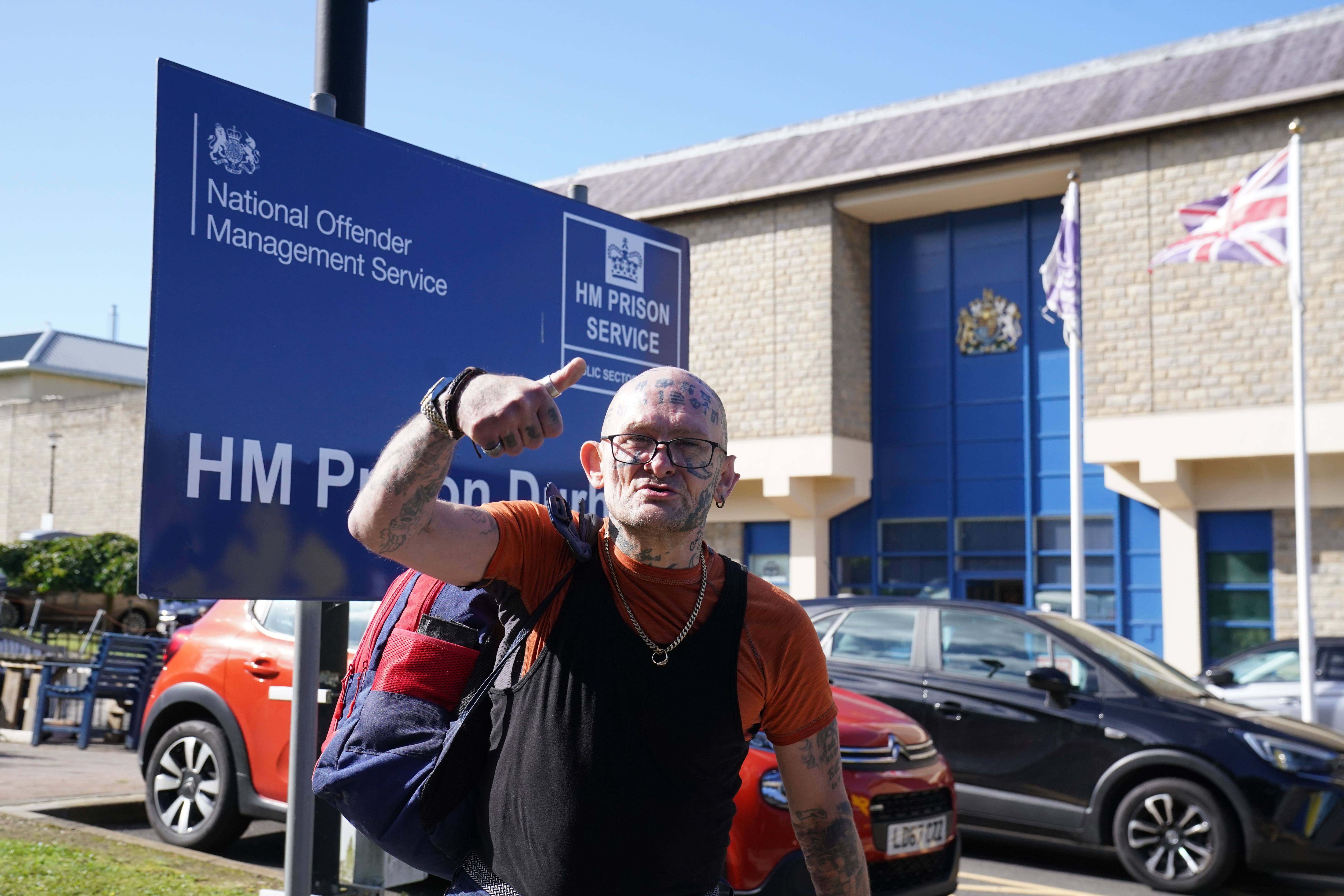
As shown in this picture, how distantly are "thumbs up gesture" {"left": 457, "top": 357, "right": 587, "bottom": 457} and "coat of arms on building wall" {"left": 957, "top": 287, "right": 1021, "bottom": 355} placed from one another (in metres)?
20.7

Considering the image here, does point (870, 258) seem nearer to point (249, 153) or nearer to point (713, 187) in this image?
point (713, 187)

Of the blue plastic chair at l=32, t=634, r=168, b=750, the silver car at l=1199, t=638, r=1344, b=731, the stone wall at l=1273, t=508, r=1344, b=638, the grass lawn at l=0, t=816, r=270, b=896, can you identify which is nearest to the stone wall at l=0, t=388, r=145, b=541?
the blue plastic chair at l=32, t=634, r=168, b=750

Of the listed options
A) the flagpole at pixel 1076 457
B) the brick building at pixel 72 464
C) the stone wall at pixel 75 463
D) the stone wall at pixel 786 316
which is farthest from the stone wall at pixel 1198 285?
the stone wall at pixel 75 463

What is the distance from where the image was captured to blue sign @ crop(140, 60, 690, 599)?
3.43 metres

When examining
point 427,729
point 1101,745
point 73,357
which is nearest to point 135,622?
point 1101,745

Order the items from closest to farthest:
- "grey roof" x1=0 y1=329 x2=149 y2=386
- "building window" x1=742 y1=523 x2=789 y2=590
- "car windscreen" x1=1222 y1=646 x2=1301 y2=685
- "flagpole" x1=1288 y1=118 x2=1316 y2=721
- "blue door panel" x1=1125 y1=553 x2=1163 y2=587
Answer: "car windscreen" x1=1222 y1=646 x2=1301 y2=685, "flagpole" x1=1288 y1=118 x2=1316 y2=721, "blue door panel" x1=1125 y1=553 x2=1163 y2=587, "building window" x1=742 y1=523 x2=789 y2=590, "grey roof" x1=0 y1=329 x2=149 y2=386

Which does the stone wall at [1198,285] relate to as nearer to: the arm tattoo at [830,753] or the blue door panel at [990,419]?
the blue door panel at [990,419]

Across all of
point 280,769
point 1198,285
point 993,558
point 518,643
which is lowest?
point 280,769

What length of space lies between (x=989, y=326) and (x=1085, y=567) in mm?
4558

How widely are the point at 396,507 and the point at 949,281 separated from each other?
70.5 ft

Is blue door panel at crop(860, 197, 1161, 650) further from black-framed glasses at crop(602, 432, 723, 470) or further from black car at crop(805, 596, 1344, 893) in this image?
black-framed glasses at crop(602, 432, 723, 470)

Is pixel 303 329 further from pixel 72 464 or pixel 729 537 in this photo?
pixel 72 464

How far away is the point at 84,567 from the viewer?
27062 millimetres

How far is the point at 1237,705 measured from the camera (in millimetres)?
7734
